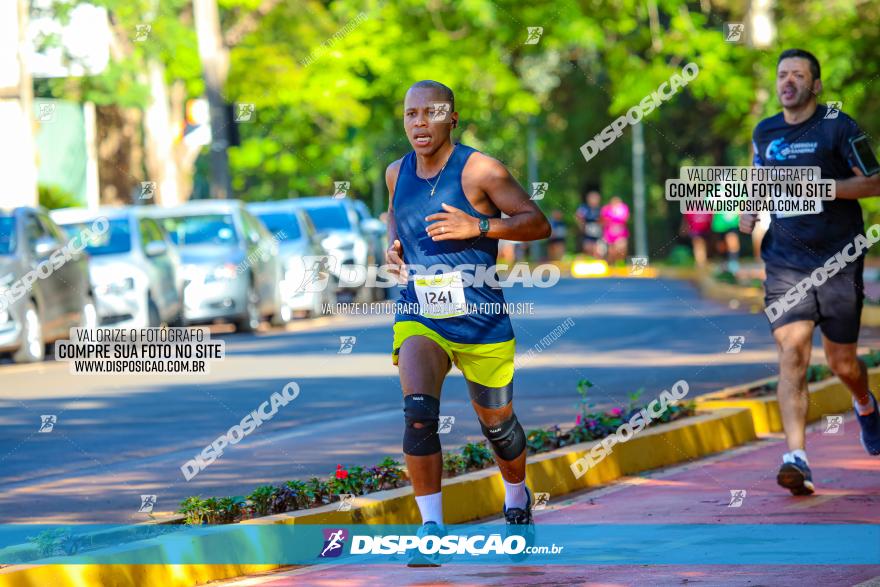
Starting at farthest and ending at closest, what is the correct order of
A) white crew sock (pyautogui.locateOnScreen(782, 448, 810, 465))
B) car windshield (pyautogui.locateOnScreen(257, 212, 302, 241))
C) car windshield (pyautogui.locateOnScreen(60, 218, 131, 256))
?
car windshield (pyautogui.locateOnScreen(257, 212, 302, 241)) < car windshield (pyautogui.locateOnScreen(60, 218, 131, 256)) < white crew sock (pyautogui.locateOnScreen(782, 448, 810, 465))

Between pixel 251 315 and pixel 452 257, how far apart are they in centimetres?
1813

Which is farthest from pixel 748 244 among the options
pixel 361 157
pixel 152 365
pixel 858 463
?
pixel 858 463

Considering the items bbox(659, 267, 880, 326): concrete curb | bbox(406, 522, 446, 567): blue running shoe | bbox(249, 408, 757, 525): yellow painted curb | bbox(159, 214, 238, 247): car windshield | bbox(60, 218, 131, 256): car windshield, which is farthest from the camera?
bbox(159, 214, 238, 247): car windshield

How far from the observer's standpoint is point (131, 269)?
910 inches

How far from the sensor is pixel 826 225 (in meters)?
9.64

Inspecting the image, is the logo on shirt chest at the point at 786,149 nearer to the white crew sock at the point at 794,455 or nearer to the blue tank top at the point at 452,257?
the white crew sock at the point at 794,455

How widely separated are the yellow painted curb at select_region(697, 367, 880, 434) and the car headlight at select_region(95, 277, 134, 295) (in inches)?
435

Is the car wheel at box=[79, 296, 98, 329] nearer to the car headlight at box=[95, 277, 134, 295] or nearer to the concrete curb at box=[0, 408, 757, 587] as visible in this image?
the car headlight at box=[95, 277, 134, 295]

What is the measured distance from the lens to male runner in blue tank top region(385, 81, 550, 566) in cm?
764

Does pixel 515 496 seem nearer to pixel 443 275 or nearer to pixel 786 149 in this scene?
pixel 443 275

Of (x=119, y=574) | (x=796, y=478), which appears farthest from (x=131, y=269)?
(x=119, y=574)

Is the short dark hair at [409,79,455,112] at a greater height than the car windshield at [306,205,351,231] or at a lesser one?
greater

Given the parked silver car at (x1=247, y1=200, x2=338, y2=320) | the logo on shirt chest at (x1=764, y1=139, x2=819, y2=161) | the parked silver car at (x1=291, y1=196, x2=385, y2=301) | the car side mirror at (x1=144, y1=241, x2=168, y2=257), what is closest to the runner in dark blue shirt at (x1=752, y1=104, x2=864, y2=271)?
the logo on shirt chest at (x1=764, y1=139, x2=819, y2=161)

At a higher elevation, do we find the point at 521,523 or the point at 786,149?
the point at 786,149
